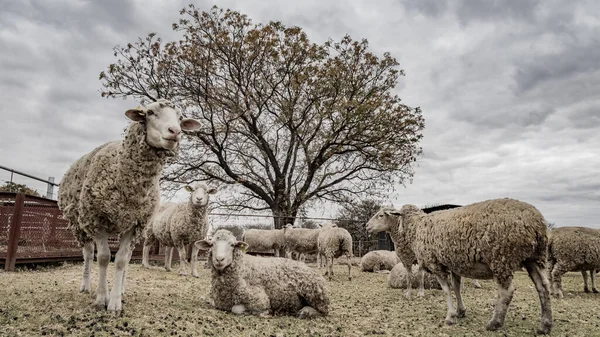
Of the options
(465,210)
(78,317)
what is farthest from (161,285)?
(465,210)

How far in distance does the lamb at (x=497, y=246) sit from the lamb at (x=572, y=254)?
→ 423 cm

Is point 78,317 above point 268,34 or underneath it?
underneath

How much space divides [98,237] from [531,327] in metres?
5.64

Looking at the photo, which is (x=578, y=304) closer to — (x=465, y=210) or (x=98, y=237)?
(x=465, y=210)

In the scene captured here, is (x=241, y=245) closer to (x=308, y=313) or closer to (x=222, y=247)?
(x=222, y=247)

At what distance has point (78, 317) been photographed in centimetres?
407

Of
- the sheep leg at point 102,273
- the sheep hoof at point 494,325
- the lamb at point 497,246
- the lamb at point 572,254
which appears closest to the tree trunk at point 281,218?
the lamb at point 572,254

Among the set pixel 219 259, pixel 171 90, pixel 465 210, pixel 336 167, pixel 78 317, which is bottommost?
pixel 78 317

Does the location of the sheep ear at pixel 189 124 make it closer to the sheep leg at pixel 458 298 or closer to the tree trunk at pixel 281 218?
the sheep leg at pixel 458 298

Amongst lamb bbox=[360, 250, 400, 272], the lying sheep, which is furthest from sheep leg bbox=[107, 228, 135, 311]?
lamb bbox=[360, 250, 400, 272]

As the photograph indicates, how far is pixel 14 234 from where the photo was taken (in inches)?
334

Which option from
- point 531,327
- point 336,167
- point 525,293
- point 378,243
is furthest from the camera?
point 336,167

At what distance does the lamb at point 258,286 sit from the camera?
17.5 ft

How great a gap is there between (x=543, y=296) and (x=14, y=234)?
9928 millimetres
